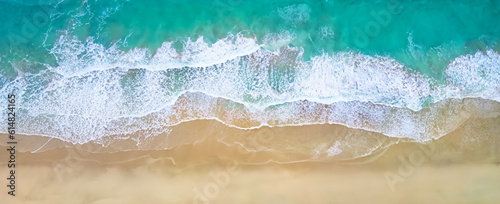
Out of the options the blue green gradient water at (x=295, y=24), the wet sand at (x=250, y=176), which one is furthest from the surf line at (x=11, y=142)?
the blue green gradient water at (x=295, y=24)

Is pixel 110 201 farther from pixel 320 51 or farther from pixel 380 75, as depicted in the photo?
pixel 380 75

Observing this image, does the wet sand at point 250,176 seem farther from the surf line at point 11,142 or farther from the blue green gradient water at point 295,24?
the blue green gradient water at point 295,24

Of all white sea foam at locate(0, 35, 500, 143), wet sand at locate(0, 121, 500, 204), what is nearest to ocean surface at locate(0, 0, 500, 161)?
white sea foam at locate(0, 35, 500, 143)

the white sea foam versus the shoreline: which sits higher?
the white sea foam

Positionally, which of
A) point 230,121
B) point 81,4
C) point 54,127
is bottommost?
point 230,121

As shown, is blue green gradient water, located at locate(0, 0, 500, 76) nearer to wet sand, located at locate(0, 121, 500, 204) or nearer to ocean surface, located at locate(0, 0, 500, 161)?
ocean surface, located at locate(0, 0, 500, 161)

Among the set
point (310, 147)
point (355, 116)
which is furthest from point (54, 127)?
point (355, 116)
